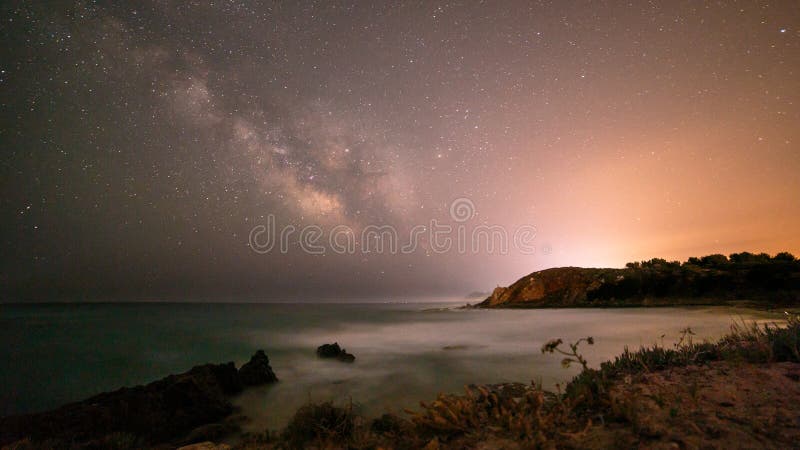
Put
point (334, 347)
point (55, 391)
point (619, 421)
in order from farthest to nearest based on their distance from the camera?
point (334, 347), point (55, 391), point (619, 421)

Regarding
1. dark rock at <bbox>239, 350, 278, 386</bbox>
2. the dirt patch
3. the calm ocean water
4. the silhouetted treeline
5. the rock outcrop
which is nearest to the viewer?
the dirt patch

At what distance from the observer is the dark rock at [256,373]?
11.9 metres

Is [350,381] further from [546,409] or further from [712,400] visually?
[712,400]

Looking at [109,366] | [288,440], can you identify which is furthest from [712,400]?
[109,366]

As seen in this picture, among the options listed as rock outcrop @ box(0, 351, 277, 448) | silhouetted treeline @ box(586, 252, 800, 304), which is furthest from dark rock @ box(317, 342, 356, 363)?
silhouetted treeline @ box(586, 252, 800, 304)

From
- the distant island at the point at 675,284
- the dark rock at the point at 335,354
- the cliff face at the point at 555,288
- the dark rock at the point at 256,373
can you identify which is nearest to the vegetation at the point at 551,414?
the dark rock at the point at 256,373

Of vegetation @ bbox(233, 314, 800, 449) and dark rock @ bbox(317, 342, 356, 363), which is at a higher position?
vegetation @ bbox(233, 314, 800, 449)

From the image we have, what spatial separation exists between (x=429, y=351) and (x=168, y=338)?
2941 centimetres

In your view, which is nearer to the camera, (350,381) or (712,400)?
(712,400)

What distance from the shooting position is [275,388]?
12086mm

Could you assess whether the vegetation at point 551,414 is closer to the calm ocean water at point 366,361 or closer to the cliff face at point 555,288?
the calm ocean water at point 366,361

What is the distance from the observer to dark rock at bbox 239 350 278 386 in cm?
1186

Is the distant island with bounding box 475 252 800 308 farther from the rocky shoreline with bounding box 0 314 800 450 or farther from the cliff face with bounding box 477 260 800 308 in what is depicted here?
the rocky shoreline with bounding box 0 314 800 450

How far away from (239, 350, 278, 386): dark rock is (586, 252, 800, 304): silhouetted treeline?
29668 mm
